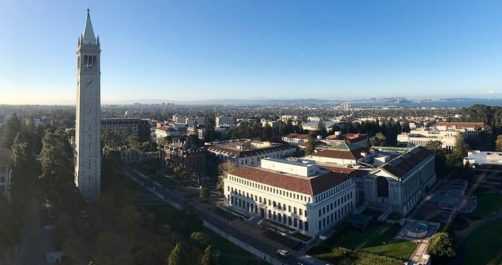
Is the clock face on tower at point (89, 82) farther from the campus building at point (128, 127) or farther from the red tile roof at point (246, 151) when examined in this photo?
the campus building at point (128, 127)

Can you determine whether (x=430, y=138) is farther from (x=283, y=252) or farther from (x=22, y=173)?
(x=22, y=173)

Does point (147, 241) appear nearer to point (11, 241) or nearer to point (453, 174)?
point (11, 241)

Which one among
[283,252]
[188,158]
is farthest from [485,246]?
[188,158]

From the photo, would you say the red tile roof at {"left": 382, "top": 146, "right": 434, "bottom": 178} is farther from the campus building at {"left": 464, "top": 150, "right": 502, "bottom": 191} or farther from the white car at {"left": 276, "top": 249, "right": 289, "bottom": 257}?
the white car at {"left": 276, "top": 249, "right": 289, "bottom": 257}

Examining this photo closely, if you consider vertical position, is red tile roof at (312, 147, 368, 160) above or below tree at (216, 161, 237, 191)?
above

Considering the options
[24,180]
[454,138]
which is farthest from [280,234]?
[454,138]

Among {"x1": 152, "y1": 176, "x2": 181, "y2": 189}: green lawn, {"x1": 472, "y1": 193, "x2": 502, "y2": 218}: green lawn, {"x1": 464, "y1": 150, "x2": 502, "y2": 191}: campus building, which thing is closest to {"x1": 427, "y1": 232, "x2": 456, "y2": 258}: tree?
{"x1": 472, "y1": 193, "x2": 502, "y2": 218}: green lawn
